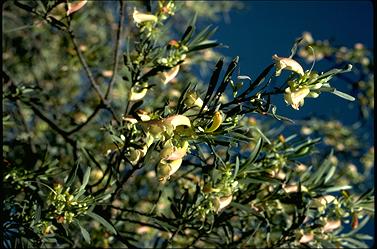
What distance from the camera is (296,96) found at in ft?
2.96

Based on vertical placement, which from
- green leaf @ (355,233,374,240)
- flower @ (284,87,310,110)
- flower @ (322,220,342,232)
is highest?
→ flower @ (284,87,310,110)

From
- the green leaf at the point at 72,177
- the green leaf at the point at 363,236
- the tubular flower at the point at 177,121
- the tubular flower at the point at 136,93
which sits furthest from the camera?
the green leaf at the point at 363,236

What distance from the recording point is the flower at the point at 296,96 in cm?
90

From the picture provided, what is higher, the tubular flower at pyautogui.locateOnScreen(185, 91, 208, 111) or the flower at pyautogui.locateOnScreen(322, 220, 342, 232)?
the tubular flower at pyautogui.locateOnScreen(185, 91, 208, 111)

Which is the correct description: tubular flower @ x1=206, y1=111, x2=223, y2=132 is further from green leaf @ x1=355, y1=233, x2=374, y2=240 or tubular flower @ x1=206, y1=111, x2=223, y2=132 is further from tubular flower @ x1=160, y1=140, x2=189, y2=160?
green leaf @ x1=355, y1=233, x2=374, y2=240

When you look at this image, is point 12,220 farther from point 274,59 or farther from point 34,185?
point 274,59

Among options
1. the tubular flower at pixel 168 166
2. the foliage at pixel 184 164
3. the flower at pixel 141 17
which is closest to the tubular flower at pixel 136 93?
the foliage at pixel 184 164

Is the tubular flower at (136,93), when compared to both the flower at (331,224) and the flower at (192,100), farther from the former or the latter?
the flower at (331,224)

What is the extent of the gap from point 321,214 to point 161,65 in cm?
61

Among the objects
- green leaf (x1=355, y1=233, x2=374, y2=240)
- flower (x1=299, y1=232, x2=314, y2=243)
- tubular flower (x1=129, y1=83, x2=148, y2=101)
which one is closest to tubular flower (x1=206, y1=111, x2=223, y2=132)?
tubular flower (x1=129, y1=83, x2=148, y2=101)

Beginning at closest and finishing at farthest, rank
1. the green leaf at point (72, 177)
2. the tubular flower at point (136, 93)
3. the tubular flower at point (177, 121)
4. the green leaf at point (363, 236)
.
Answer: the tubular flower at point (177, 121) → the green leaf at point (72, 177) → the tubular flower at point (136, 93) → the green leaf at point (363, 236)

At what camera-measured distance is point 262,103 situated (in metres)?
0.91

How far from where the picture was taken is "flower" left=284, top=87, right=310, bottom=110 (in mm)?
902

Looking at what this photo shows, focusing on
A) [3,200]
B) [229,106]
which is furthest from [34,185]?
[229,106]
